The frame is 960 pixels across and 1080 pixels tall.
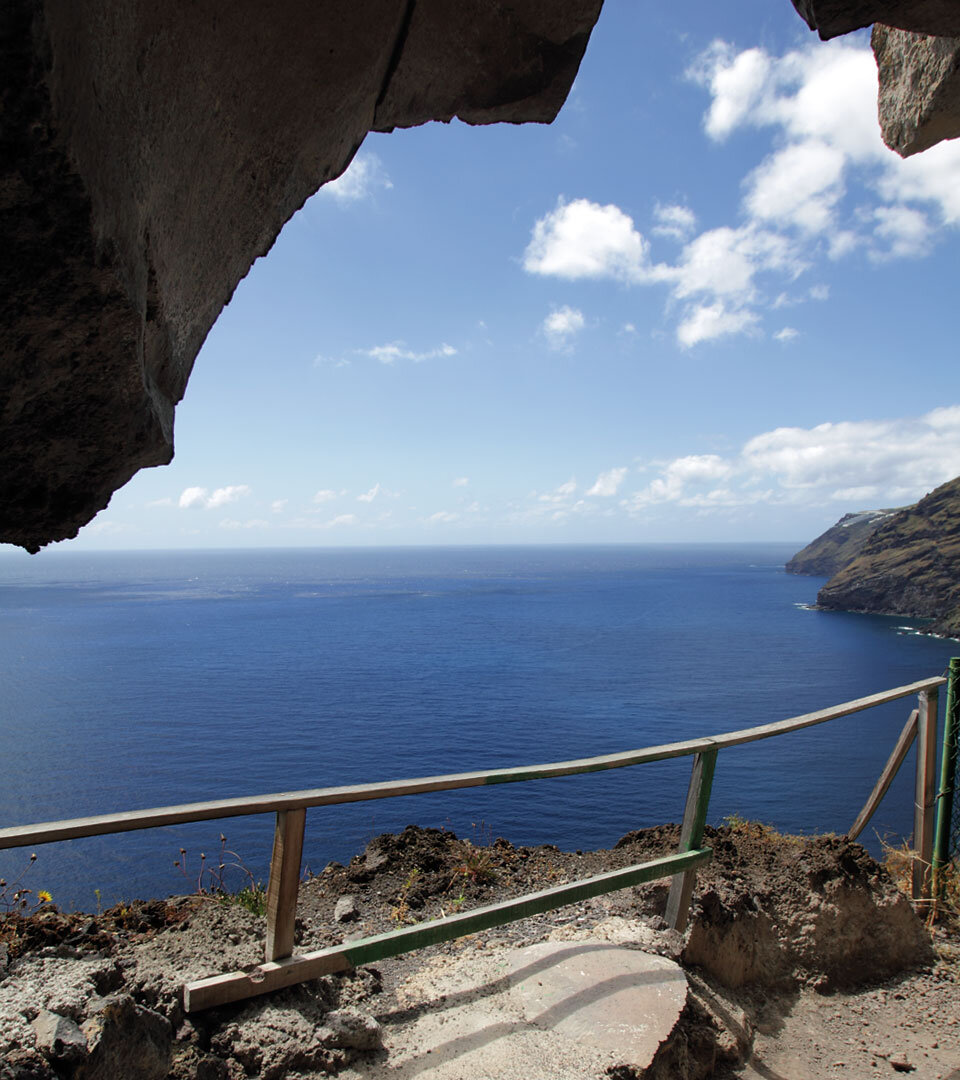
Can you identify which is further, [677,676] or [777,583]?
[777,583]

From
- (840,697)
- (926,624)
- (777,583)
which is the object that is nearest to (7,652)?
(840,697)

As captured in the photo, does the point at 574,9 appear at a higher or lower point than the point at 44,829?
higher

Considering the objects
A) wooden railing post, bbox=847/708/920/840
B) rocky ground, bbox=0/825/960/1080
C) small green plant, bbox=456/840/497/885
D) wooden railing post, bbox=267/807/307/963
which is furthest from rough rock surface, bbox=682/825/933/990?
wooden railing post, bbox=267/807/307/963

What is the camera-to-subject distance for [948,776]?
16.8 ft

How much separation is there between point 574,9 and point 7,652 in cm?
8871

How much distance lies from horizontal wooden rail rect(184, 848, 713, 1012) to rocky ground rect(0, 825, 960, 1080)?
4.2 inches

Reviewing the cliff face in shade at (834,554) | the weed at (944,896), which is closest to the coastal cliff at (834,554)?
the cliff face in shade at (834,554)

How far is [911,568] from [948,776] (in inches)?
4375

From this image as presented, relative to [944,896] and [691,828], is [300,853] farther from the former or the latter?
[944,896]

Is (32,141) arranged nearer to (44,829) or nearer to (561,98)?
(44,829)

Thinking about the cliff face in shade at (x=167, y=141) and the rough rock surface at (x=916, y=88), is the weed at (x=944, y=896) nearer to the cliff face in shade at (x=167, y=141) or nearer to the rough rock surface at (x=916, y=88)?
the rough rock surface at (x=916, y=88)

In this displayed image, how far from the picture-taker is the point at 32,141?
5.08ft

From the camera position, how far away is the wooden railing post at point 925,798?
5.04 metres

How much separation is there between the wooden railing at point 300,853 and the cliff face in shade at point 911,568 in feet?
314
